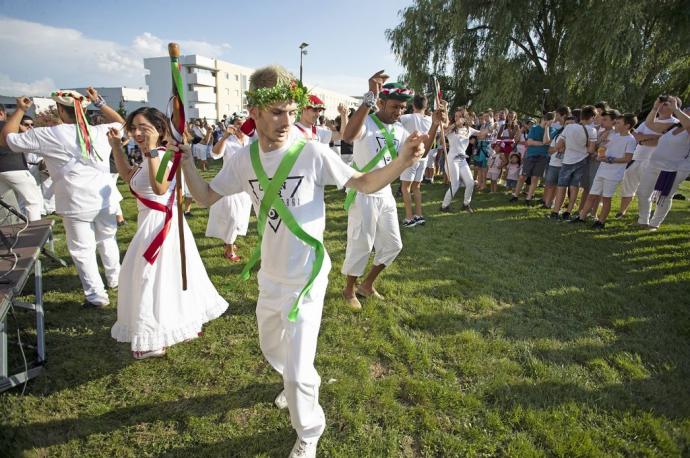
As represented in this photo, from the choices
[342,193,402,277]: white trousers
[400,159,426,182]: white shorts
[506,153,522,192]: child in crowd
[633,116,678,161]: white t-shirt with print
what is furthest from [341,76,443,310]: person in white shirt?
[506,153,522,192]: child in crowd

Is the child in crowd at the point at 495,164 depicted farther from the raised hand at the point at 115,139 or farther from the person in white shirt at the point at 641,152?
the raised hand at the point at 115,139

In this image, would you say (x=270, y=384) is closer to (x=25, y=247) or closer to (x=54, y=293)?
(x=25, y=247)

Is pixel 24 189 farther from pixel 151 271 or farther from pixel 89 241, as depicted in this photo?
pixel 151 271

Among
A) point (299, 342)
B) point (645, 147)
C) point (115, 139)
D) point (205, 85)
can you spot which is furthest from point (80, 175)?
point (205, 85)

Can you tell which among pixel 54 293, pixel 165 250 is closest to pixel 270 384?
pixel 165 250

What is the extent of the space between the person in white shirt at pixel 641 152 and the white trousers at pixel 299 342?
343 inches

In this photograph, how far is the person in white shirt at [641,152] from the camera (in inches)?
309

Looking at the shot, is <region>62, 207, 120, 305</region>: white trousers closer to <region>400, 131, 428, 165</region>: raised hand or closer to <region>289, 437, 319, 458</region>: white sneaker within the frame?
<region>289, 437, 319, 458</region>: white sneaker

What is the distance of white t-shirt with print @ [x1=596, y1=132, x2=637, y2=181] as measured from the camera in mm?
8062

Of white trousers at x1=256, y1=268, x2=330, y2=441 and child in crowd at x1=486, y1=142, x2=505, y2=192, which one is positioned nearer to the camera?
Result: white trousers at x1=256, y1=268, x2=330, y2=441

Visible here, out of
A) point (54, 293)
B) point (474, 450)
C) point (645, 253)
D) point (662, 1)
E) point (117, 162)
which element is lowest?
point (54, 293)

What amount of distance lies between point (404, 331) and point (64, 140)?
178 inches

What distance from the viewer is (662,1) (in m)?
15.4

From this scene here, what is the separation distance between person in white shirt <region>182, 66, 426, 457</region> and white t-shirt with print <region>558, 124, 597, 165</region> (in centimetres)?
786
